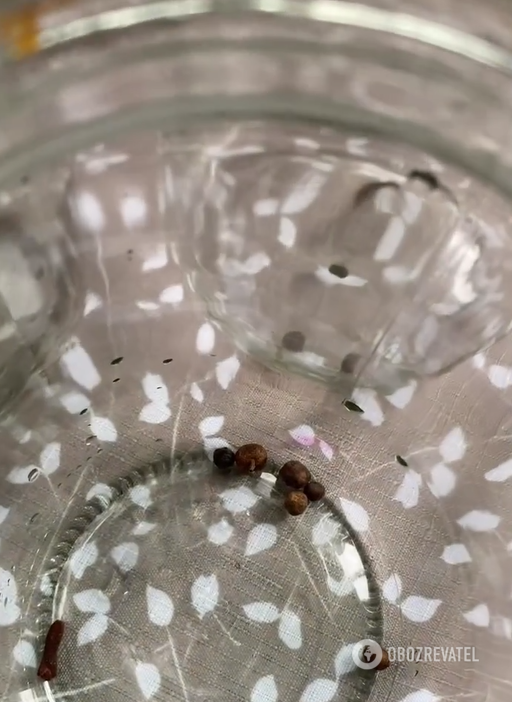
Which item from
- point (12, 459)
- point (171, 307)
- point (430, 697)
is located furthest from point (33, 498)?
point (430, 697)

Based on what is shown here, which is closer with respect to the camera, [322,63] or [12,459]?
[322,63]

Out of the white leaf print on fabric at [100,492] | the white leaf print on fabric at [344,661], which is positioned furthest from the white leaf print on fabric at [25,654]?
the white leaf print on fabric at [344,661]

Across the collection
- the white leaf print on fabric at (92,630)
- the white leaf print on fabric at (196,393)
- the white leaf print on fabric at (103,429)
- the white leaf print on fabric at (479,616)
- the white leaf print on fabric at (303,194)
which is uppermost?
the white leaf print on fabric at (303,194)

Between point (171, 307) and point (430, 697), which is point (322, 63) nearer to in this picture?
point (171, 307)

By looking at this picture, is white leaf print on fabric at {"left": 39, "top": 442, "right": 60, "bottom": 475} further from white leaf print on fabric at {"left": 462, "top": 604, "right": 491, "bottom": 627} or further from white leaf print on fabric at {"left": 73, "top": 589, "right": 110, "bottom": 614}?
white leaf print on fabric at {"left": 462, "top": 604, "right": 491, "bottom": 627}

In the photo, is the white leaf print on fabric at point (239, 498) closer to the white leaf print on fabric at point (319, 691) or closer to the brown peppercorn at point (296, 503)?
the brown peppercorn at point (296, 503)

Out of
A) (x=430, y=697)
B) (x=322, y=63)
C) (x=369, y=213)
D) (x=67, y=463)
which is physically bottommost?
(x=430, y=697)

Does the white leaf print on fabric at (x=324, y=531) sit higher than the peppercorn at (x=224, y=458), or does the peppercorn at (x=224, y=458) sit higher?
the peppercorn at (x=224, y=458)

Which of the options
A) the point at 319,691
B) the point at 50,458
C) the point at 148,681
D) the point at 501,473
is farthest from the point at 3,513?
the point at 501,473
